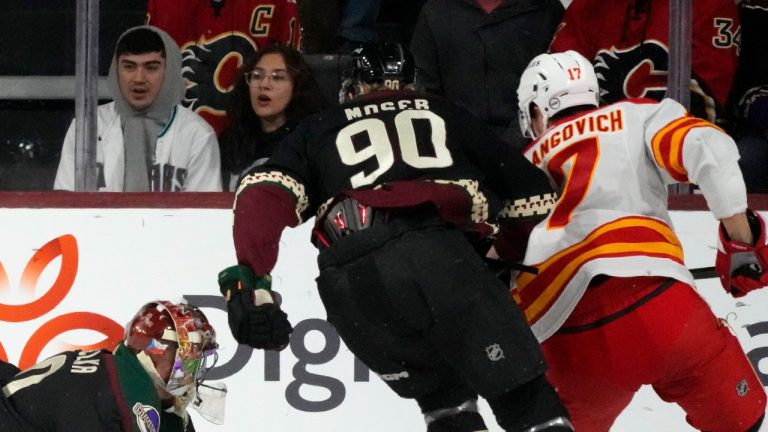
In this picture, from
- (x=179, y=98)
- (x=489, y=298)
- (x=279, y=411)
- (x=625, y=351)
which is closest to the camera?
(x=489, y=298)

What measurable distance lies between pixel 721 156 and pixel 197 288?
1611mm

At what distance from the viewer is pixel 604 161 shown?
3438mm

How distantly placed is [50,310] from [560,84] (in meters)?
1.59

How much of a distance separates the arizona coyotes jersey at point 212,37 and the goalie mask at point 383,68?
1.16m

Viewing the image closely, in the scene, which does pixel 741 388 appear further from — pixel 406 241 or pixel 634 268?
pixel 406 241

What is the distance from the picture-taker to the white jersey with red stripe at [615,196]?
131 inches

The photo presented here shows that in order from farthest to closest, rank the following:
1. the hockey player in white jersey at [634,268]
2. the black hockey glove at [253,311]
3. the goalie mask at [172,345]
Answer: the goalie mask at [172,345], the hockey player in white jersey at [634,268], the black hockey glove at [253,311]

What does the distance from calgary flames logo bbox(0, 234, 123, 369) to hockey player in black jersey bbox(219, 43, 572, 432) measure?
3.45ft

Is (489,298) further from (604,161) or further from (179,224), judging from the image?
(179,224)

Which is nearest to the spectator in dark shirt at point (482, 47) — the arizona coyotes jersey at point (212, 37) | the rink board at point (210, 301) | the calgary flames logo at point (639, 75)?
the calgary flames logo at point (639, 75)

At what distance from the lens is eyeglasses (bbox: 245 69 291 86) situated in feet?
14.9

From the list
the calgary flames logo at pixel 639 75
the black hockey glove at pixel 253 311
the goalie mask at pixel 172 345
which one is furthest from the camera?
the calgary flames logo at pixel 639 75

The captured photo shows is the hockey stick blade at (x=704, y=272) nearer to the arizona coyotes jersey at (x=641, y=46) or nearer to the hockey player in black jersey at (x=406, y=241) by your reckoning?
the hockey player in black jersey at (x=406, y=241)

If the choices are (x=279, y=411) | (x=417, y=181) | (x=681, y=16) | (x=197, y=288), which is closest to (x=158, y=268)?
(x=197, y=288)
